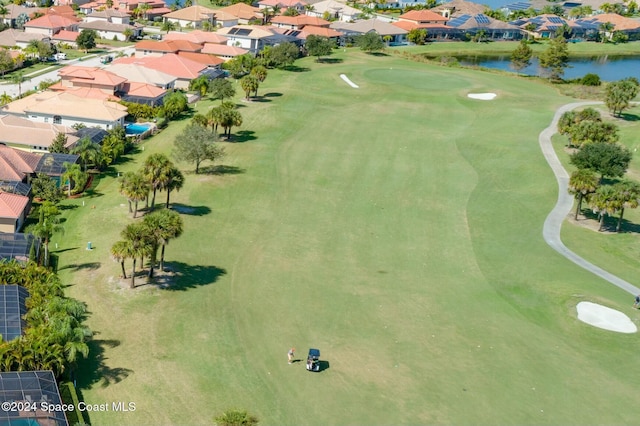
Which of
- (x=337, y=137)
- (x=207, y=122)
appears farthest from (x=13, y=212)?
(x=337, y=137)

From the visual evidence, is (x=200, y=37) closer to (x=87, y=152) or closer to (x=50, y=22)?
(x=50, y=22)

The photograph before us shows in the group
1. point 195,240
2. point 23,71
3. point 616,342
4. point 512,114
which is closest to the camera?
point 616,342

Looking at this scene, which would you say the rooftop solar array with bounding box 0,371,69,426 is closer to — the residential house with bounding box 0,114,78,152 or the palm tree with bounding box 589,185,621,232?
the residential house with bounding box 0,114,78,152

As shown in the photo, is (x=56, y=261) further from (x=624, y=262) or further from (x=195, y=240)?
(x=624, y=262)

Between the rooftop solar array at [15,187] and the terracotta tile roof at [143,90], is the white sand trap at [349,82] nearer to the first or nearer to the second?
the terracotta tile roof at [143,90]

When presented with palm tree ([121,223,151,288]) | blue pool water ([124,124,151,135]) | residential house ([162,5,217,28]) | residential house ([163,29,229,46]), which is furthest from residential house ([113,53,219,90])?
palm tree ([121,223,151,288])

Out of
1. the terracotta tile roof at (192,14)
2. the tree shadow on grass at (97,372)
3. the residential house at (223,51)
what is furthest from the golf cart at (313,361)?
the terracotta tile roof at (192,14)

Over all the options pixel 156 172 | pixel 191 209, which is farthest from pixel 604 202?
pixel 156 172
